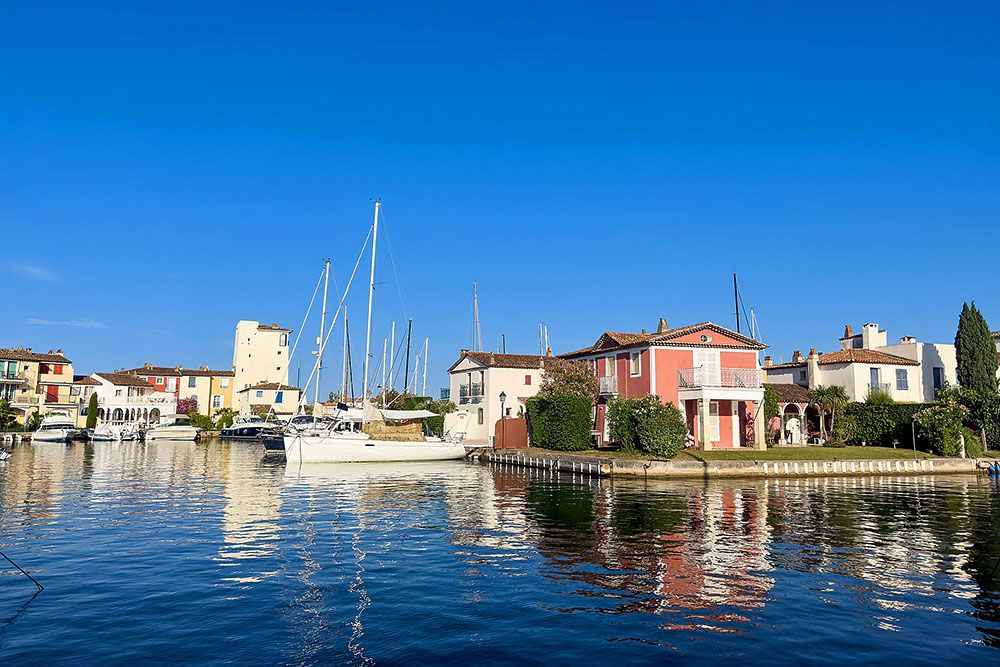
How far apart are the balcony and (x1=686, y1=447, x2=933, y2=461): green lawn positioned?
8452mm

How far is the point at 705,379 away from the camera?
46219 millimetres

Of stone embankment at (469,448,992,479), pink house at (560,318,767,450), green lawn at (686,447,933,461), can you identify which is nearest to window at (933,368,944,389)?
green lawn at (686,447,933,461)

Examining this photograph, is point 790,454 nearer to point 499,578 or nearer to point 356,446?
point 356,446

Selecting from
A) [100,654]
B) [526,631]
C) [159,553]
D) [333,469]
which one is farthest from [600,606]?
[333,469]

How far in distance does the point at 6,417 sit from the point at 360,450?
166 feet

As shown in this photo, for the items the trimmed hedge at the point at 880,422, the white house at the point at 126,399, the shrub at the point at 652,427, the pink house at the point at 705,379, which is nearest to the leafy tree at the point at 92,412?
the white house at the point at 126,399

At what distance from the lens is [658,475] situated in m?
37.9

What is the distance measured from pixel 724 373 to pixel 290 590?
38.1 metres

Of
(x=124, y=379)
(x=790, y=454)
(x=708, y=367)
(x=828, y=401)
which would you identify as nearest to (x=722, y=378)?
(x=708, y=367)

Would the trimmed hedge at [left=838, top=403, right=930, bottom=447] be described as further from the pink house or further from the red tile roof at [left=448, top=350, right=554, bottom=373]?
the red tile roof at [left=448, top=350, right=554, bottom=373]

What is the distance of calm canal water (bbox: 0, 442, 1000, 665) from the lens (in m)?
11.4

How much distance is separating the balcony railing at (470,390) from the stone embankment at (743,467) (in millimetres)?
17273

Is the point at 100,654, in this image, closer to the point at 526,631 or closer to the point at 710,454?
the point at 526,631

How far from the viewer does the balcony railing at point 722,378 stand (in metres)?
46.5
